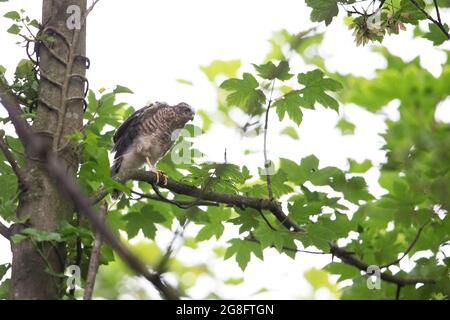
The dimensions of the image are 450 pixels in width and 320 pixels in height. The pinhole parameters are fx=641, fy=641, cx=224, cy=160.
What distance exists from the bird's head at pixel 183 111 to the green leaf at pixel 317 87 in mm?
2765

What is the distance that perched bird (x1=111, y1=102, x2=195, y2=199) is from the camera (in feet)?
22.4

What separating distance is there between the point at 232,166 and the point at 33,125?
53.4 inches

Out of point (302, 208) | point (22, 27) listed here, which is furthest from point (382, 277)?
point (22, 27)

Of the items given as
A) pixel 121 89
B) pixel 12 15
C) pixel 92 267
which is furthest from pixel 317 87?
pixel 92 267

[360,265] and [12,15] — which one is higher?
[12,15]

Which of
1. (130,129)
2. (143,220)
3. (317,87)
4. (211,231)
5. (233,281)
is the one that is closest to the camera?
(317,87)

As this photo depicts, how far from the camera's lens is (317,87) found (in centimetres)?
454

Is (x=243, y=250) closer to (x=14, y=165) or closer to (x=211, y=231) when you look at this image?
(x=211, y=231)

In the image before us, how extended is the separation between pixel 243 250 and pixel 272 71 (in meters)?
1.68

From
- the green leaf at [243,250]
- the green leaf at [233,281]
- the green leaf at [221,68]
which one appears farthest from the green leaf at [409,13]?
the green leaf at [233,281]

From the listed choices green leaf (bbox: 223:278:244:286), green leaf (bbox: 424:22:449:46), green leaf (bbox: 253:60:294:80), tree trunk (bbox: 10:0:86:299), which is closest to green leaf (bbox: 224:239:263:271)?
green leaf (bbox: 253:60:294:80)

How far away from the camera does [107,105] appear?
217 inches

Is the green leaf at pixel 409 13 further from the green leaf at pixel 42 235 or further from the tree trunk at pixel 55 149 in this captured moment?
the green leaf at pixel 42 235

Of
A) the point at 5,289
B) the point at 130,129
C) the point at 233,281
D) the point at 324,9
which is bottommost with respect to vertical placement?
the point at 5,289
